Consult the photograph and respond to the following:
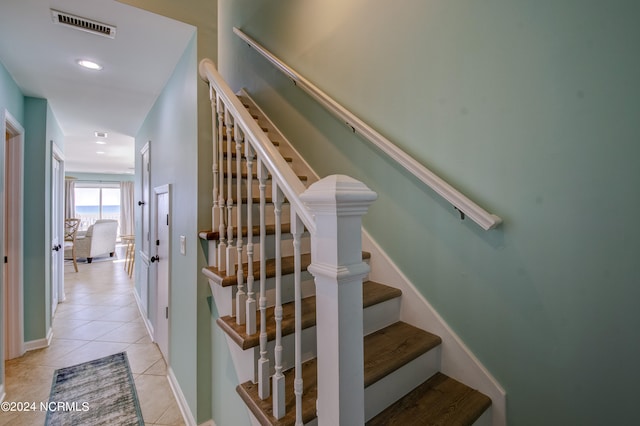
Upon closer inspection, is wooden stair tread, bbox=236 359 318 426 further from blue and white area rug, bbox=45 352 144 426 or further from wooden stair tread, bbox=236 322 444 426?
blue and white area rug, bbox=45 352 144 426

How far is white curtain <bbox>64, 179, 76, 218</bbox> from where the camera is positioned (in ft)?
30.1

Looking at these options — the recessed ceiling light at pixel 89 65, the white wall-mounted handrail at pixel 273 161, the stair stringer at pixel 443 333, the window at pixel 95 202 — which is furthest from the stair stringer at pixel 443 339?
the window at pixel 95 202

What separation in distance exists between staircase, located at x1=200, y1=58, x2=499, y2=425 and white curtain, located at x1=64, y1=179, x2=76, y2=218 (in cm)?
1068

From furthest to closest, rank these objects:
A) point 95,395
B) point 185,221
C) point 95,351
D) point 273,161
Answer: point 95,351 < point 95,395 < point 185,221 < point 273,161

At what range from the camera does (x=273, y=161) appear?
0.97 m

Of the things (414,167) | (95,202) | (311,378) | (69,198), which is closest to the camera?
(311,378)

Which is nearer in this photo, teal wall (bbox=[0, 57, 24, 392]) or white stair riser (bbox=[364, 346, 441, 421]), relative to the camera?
white stair riser (bbox=[364, 346, 441, 421])

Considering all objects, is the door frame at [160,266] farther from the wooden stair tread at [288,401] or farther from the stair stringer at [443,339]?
the wooden stair tread at [288,401]

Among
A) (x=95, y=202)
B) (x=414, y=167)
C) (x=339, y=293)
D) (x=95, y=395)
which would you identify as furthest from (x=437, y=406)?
(x=95, y=202)

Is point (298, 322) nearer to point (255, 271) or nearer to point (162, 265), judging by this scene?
point (255, 271)

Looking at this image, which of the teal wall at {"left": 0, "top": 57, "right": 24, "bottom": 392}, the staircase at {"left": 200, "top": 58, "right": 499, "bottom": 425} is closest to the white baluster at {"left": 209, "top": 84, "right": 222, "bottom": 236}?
the staircase at {"left": 200, "top": 58, "right": 499, "bottom": 425}

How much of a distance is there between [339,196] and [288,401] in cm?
82

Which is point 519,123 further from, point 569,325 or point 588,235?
point 569,325

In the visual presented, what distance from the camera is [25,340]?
9.19ft
